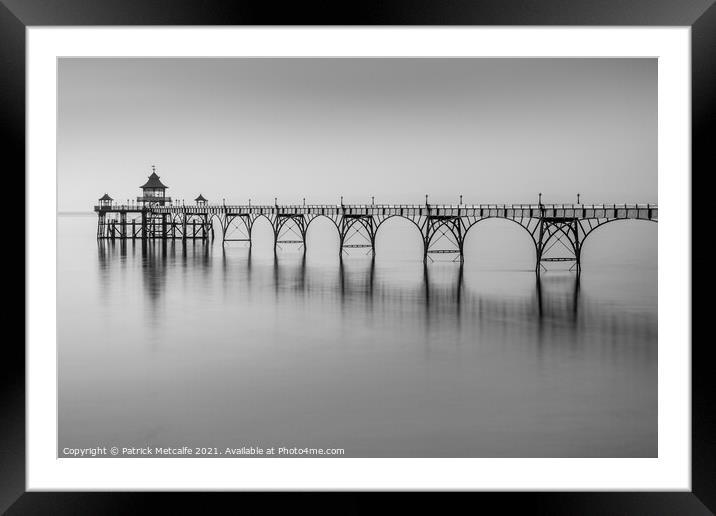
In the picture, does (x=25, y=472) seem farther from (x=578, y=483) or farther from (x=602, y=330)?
(x=602, y=330)

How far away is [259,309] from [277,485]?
1374cm

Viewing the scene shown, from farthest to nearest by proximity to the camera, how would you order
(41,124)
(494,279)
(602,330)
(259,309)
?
1. (494,279)
2. (259,309)
3. (602,330)
4. (41,124)

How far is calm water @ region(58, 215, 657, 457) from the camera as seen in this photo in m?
8.05

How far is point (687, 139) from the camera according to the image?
512 centimetres

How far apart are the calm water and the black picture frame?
2.64m
